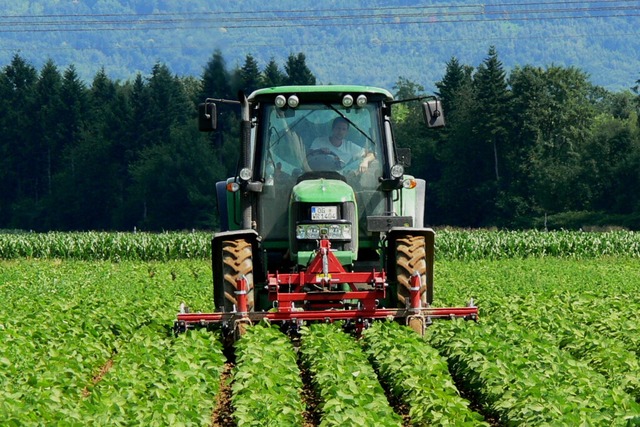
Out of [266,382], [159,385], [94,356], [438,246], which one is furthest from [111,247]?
[159,385]

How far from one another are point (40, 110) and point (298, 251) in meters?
79.5

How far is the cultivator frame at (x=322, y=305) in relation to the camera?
12727mm

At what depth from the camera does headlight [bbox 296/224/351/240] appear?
13.2 meters

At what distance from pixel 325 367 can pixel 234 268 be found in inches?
103

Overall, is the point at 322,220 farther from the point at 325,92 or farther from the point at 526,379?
the point at 526,379

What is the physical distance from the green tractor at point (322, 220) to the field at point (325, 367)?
0.48m

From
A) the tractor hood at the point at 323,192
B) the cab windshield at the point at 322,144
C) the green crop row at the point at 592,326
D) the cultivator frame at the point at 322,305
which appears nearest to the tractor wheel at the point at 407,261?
the cultivator frame at the point at 322,305

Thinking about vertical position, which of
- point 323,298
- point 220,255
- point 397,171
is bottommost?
point 323,298

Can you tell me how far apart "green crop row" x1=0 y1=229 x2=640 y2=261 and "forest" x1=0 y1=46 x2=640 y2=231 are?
2914 centimetres

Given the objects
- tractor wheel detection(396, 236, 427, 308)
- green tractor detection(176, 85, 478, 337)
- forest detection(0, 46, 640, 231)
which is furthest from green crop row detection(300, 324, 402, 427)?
forest detection(0, 46, 640, 231)

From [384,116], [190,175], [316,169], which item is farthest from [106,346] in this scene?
[190,175]

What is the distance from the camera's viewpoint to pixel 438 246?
33.0 m

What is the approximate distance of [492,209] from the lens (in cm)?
7031

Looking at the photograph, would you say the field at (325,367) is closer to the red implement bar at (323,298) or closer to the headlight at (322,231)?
the red implement bar at (323,298)
